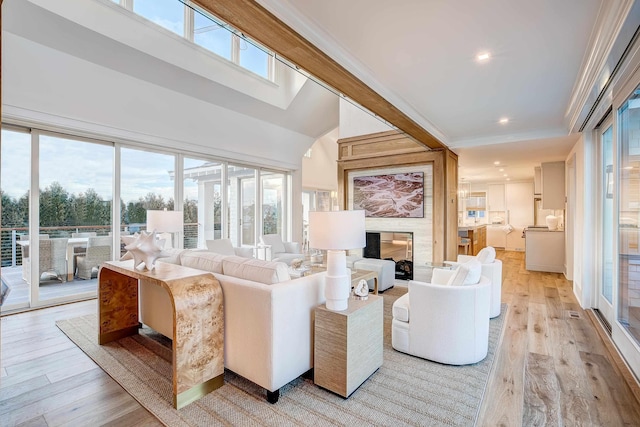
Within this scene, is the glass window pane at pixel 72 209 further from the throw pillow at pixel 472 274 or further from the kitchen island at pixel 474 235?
the kitchen island at pixel 474 235

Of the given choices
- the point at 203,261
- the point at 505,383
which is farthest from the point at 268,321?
the point at 505,383

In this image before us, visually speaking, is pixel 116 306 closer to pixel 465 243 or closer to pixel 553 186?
pixel 465 243

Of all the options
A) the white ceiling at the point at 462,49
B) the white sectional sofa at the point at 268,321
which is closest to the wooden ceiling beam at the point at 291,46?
the white ceiling at the point at 462,49

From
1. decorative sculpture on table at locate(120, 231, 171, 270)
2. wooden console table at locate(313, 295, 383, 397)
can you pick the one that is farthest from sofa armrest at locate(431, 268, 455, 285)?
decorative sculpture on table at locate(120, 231, 171, 270)

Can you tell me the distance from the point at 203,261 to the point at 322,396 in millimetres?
1489

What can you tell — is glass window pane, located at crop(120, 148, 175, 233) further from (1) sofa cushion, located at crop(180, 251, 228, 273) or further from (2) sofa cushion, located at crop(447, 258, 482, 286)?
(2) sofa cushion, located at crop(447, 258, 482, 286)

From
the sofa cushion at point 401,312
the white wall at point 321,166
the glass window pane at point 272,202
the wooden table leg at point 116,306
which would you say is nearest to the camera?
the sofa cushion at point 401,312

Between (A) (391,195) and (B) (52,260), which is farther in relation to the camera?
(A) (391,195)

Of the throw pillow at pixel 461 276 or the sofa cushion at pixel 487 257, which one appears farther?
the sofa cushion at pixel 487 257

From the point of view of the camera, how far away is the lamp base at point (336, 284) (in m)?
2.29

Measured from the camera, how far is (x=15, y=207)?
13.4 feet

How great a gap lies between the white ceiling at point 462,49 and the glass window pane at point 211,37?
369cm

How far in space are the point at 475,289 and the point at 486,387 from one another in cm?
73

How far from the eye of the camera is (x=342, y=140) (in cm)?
670
